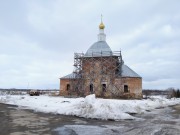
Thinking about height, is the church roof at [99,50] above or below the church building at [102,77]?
above

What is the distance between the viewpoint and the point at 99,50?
41.7 meters

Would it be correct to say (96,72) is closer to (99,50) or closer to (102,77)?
(102,77)

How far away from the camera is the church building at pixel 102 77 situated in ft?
128

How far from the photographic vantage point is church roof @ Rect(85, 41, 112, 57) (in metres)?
40.8

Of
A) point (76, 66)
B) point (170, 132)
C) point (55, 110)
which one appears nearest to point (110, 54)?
point (76, 66)

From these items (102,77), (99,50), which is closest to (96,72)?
(102,77)

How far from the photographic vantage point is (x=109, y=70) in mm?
39719

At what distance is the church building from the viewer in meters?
39.0

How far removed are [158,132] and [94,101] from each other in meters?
7.17

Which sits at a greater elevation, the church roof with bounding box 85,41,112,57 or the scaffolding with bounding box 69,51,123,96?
the church roof with bounding box 85,41,112,57

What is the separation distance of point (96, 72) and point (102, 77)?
135cm

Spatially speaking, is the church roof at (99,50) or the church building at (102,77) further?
the church roof at (99,50)

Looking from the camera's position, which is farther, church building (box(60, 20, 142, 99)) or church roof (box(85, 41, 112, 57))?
church roof (box(85, 41, 112, 57))

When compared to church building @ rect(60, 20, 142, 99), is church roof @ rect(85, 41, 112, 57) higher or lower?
higher
